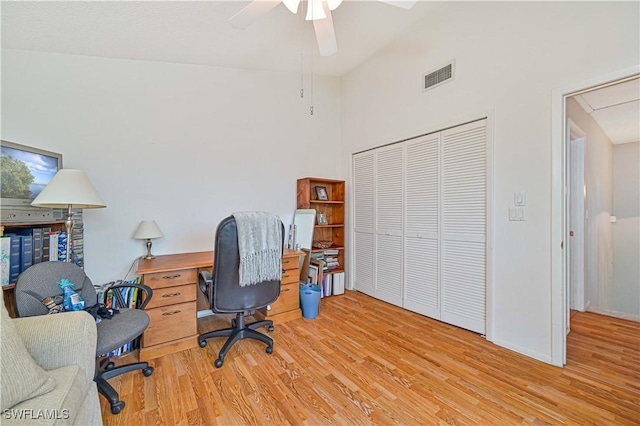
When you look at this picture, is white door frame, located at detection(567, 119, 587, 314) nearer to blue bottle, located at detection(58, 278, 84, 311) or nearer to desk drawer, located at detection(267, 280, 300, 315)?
desk drawer, located at detection(267, 280, 300, 315)

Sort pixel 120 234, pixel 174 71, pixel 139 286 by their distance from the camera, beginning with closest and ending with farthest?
pixel 139 286 → pixel 120 234 → pixel 174 71

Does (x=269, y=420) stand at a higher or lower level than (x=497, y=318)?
lower

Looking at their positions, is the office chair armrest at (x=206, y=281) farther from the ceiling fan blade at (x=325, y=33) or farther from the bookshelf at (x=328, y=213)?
the ceiling fan blade at (x=325, y=33)

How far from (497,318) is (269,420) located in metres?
2.01

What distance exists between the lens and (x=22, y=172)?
5.94ft

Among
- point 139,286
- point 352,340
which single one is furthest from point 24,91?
point 352,340

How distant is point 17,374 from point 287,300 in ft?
6.77

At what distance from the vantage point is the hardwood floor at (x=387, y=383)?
149cm

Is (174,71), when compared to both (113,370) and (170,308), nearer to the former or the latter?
(170,308)

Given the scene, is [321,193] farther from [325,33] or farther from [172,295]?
[172,295]

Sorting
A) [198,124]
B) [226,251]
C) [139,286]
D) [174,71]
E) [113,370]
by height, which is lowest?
[113,370]

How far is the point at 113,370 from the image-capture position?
1731mm

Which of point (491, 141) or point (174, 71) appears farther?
point (174, 71)

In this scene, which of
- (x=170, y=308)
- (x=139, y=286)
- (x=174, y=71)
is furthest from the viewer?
(x=174, y=71)
